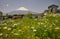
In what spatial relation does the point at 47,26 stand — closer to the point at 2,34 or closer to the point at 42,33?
the point at 42,33

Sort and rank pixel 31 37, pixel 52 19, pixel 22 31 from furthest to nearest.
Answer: pixel 52 19
pixel 22 31
pixel 31 37

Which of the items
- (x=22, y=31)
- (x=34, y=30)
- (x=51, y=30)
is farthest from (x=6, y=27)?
(x=51, y=30)

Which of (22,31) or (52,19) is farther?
(52,19)

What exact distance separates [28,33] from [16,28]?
3.93ft

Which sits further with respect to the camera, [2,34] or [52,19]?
[52,19]

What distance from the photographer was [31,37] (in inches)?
342

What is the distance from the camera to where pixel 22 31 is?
9.33 meters

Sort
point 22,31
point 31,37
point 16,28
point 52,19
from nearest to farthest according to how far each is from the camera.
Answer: point 31,37 < point 22,31 < point 16,28 < point 52,19

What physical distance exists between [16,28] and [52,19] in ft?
8.13

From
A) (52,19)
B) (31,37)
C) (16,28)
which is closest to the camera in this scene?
(31,37)

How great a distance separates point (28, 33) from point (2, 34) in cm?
134

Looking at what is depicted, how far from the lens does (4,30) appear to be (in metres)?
9.77

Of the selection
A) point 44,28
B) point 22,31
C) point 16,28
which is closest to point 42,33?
point 44,28

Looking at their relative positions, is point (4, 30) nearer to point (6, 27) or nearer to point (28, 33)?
point (6, 27)
